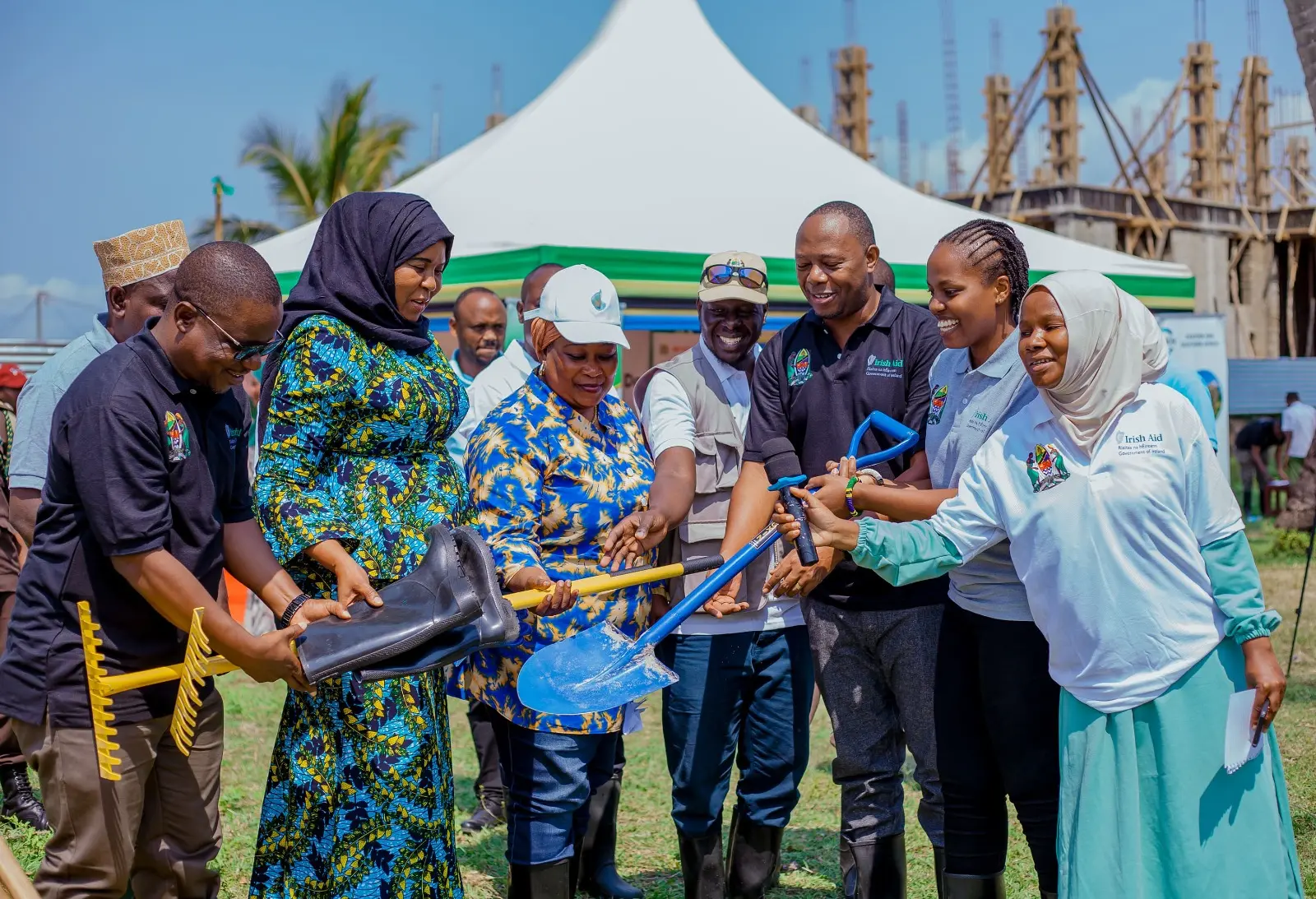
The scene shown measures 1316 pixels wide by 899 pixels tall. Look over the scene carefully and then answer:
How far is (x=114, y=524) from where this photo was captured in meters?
2.54

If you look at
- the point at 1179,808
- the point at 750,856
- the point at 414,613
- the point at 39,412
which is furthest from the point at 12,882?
the point at 1179,808

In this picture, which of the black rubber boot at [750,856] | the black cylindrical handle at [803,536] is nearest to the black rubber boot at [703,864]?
the black rubber boot at [750,856]

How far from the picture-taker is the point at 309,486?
285 cm

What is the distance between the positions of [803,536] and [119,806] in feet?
5.61

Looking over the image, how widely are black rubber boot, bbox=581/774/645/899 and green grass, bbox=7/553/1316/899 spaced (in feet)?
0.42

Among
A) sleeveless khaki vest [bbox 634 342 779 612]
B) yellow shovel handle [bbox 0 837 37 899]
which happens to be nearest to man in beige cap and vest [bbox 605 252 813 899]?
sleeveless khaki vest [bbox 634 342 779 612]

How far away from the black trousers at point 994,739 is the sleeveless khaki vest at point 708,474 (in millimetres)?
844

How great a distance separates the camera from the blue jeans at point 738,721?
3.69 m

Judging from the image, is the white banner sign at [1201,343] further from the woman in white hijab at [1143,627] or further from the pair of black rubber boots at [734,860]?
the woman in white hijab at [1143,627]

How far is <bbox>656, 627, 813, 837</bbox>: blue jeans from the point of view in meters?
3.69

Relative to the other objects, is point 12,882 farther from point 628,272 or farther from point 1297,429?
point 1297,429

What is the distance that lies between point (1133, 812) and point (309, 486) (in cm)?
200

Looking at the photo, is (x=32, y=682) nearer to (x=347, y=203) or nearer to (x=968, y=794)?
(x=347, y=203)

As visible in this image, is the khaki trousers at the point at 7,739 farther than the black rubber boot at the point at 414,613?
Yes
